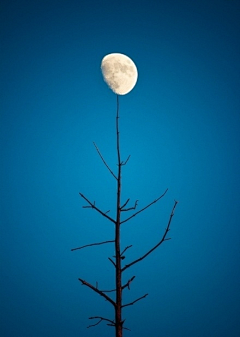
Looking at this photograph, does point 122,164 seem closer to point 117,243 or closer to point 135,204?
point 135,204

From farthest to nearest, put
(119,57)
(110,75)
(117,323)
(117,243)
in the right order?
(119,57), (110,75), (117,243), (117,323)

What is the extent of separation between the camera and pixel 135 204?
9.53ft

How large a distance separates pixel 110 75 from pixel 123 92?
14.5 inches

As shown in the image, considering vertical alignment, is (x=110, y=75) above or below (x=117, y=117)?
above

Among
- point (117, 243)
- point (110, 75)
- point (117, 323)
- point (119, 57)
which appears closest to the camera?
point (117, 323)

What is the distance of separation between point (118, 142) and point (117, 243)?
1054 millimetres

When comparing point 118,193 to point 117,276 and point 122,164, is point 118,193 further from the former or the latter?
point 117,276

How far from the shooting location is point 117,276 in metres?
2.67

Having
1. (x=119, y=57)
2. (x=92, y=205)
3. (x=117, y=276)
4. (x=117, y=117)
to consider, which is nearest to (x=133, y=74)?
(x=119, y=57)

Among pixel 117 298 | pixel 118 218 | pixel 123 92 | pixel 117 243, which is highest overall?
pixel 123 92

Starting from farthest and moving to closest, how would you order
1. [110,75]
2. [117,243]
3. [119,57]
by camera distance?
[119,57] < [110,75] < [117,243]

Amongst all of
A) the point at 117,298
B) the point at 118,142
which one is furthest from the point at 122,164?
the point at 117,298

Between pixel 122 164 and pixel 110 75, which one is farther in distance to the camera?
pixel 110 75

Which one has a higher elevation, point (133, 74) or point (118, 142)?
point (133, 74)
